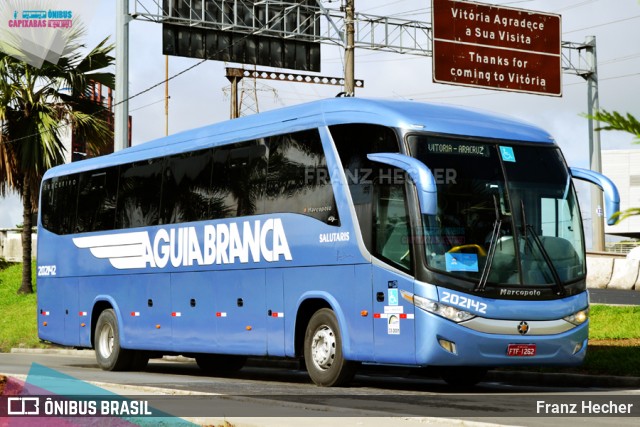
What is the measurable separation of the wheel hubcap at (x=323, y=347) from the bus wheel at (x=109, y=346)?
6.20 m

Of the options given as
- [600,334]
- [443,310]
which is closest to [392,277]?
[443,310]

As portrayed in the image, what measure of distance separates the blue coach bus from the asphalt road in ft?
1.65

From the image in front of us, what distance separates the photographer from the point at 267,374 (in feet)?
67.6

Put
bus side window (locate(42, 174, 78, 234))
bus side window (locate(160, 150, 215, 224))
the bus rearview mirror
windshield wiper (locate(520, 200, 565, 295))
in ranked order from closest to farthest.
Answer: the bus rearview mirror < windshield wiper (locate(520, 200, 565, 295)) < bus side window (locate(160, 150, 215, 224)) < bus side window (locate(42, 174, 78, 234))

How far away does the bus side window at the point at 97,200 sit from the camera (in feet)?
70.5

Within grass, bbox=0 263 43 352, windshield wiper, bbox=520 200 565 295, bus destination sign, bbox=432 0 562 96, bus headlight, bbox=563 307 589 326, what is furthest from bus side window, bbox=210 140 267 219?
bus destination sign, bbox=432 0 562 96

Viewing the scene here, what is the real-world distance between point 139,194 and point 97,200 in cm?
178

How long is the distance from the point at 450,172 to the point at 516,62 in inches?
942

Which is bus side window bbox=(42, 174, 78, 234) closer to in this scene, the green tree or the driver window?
the driver window

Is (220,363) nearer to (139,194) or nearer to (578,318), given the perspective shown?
(139,194)

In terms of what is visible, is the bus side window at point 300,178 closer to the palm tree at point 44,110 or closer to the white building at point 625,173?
the palm tree at point 44,110

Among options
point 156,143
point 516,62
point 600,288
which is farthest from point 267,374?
point 516,62

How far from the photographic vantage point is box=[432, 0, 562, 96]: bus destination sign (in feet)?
119

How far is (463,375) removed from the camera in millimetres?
16438
